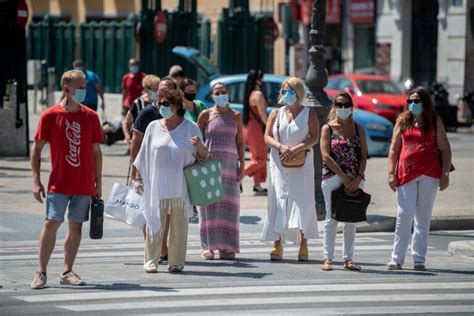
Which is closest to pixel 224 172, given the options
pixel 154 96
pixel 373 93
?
pixel 154 96

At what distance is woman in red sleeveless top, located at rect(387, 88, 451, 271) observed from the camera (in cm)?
1385

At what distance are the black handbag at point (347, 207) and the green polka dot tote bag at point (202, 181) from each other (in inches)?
42.4

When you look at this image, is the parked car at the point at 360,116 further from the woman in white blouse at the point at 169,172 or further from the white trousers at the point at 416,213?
the woman in white blouse at the point at 169,172

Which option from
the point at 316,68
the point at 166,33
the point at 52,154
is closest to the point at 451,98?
the point at 166,33

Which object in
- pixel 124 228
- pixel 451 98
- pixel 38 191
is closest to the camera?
pixel 38 191

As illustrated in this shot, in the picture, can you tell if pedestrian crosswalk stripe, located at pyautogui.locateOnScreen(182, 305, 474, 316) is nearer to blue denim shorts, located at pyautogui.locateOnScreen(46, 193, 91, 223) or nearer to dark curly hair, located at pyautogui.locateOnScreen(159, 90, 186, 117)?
blue denim shorts, located at pyautogui.locateOnScreen(46, 193, 91, 223)

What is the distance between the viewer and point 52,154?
12734 millimetres

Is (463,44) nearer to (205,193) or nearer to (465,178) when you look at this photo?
(465,178)

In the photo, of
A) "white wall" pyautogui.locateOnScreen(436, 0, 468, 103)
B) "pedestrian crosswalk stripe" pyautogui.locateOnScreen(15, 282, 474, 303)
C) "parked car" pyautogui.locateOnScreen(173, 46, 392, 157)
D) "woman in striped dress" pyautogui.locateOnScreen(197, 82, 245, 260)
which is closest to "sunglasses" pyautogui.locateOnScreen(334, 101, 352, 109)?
"woman in striped dress" pyautogui.locateOnScreen(197, 82, 245, 260)

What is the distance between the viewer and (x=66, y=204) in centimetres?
1270

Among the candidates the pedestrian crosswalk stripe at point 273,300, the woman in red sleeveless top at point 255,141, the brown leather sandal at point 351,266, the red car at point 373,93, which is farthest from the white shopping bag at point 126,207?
the red car at point 373,93

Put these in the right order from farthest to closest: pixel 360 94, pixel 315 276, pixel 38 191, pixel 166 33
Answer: pixel 166 33 < pixel 360 94 < pixel 315 276 < pixel 38 191

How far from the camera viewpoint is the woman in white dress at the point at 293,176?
47.9 feet

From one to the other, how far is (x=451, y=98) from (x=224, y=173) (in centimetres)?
2945
